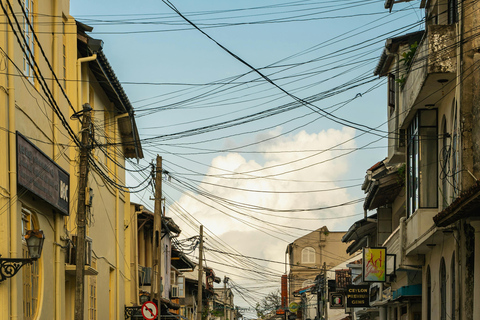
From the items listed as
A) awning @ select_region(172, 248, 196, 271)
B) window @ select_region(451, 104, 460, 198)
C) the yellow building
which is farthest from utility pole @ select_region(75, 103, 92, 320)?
awning @ select_region(172, 248, 196, 271)

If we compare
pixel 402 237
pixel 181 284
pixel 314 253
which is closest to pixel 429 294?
pixel 402 237

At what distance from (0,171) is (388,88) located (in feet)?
52.5

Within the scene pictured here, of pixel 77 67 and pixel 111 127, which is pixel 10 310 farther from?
pixel 111 127

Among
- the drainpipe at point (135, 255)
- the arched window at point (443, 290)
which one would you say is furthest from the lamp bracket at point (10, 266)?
the drainpipe at point (135, 255)

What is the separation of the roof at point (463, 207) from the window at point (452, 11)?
5094 mm

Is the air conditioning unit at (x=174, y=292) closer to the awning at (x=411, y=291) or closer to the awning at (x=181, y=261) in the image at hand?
the awning at (x=181, y=261)

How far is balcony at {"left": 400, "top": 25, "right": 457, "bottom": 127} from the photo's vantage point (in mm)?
16953

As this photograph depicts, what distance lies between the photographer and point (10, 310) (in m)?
14.2

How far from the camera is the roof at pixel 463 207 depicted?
41.0 feet

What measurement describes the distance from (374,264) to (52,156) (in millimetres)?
11928

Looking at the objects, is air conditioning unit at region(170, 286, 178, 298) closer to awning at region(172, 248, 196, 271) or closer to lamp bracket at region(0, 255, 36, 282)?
awning at region(172, 248, 196, 271)

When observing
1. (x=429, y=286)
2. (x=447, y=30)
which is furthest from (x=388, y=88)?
(x=447, y=30)

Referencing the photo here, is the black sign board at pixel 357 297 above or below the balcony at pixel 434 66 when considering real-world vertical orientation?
below

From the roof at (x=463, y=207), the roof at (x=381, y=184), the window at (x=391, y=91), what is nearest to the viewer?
the roof at (x=463, y=207)
